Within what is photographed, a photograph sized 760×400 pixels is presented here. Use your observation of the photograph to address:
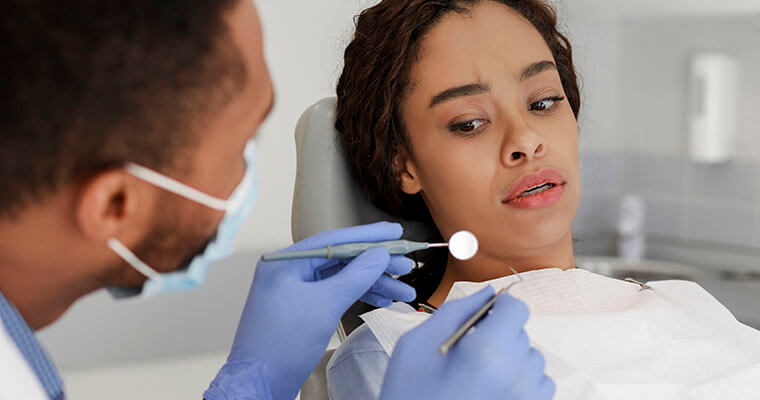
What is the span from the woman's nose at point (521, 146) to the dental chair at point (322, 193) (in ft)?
1.04

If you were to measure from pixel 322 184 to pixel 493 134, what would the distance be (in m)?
0.34

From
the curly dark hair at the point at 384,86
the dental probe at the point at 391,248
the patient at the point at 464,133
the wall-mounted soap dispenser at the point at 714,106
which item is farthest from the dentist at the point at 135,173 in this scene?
the wall-mounted soap dispenser at the point at 714,106

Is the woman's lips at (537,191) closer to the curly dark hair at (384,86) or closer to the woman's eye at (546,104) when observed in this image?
the woman's eye at (546,104)

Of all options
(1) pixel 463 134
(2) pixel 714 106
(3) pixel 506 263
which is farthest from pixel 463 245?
(2) pixel 714 106

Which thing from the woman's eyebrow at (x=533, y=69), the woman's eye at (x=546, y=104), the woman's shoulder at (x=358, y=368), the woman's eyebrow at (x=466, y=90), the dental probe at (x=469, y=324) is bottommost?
the woman's shoulder at (x=358, y=368)

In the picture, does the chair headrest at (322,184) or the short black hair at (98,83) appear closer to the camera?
the short black hair at (98,83)

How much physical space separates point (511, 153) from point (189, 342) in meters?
1.71

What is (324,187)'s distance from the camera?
1383 millimetres

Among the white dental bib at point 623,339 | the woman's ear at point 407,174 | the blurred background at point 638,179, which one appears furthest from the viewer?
the blurred background at point 638,179

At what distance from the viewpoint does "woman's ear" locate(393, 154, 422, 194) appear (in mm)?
1423

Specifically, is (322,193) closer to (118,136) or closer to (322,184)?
(322,184)

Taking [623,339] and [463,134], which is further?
[463,134]

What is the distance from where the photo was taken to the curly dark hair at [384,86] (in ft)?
4.52

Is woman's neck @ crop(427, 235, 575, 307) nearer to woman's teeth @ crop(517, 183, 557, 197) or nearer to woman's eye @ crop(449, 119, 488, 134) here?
woman's teeth @ crop(517, 183, 557, 197)
